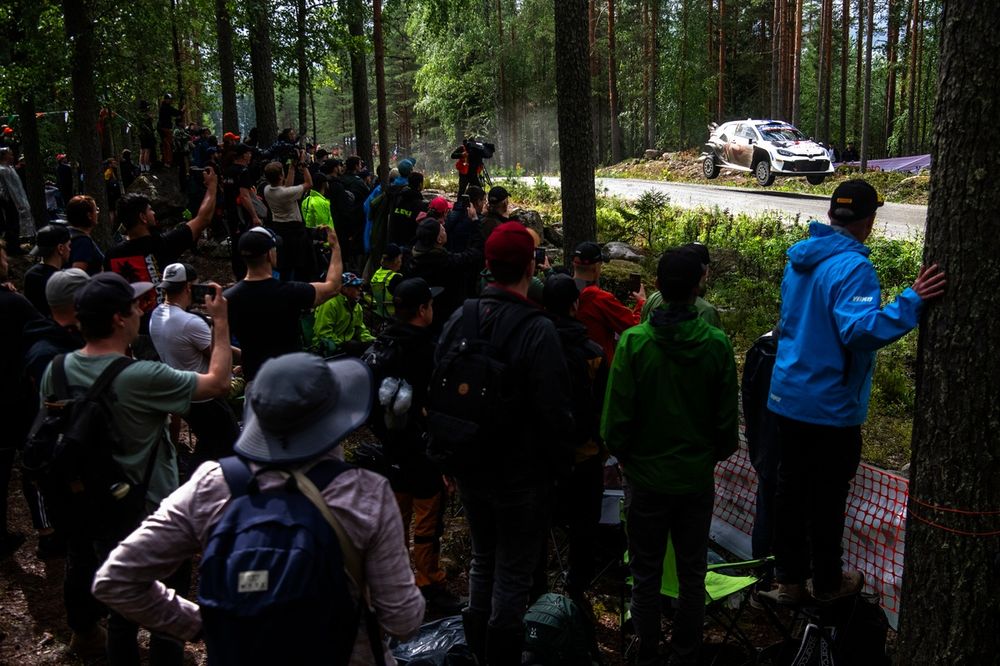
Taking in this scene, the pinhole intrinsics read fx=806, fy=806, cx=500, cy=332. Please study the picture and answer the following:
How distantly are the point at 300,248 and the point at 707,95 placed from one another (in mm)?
41912

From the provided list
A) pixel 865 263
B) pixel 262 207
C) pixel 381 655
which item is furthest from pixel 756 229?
pixel 381 655

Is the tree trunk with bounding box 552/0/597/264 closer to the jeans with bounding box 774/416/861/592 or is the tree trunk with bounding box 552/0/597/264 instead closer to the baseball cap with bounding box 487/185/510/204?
the baseball cap with bounding box 487/185/510/204

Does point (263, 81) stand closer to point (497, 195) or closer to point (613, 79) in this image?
point (497, 195)

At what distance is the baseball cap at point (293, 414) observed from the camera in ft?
7.07

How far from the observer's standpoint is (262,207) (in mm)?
9914

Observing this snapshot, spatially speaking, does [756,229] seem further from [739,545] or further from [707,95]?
[707,95]

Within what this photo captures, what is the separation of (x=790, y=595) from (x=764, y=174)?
24061mm

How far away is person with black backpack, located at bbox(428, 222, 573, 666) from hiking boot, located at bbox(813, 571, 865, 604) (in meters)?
1.58

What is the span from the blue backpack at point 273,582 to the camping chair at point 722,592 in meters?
2.50

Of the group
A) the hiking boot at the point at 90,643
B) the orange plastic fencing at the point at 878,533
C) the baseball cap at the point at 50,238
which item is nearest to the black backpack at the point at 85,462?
the hiking boot at the point at 90,643

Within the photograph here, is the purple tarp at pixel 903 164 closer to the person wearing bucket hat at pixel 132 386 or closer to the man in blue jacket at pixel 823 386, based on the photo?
the man in blue jacket at pixel 823 386

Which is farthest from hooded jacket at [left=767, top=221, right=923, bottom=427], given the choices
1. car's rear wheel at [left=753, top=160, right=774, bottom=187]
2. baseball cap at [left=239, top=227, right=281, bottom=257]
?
car's rear wheel at [left=753, top=160, right=774, bottom=187]

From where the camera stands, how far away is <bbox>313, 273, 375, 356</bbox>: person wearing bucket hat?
24.6 ft

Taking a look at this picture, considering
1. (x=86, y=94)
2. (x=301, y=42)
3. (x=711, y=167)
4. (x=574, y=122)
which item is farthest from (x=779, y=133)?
(x=86, y=94)
